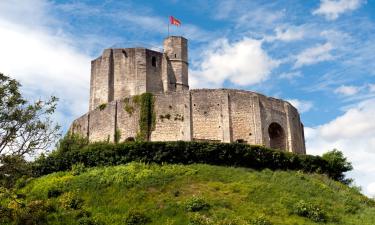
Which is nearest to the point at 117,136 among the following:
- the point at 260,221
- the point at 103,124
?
the point at 103,124

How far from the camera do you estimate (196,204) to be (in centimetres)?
2277

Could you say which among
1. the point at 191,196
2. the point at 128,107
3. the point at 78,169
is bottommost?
the point at 191,196

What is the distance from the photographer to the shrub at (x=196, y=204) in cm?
2267

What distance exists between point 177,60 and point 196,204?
26.4 m

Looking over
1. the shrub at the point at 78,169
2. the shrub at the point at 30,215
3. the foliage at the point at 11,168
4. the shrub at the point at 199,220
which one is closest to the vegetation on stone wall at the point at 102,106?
the shrub at the point at 78,169

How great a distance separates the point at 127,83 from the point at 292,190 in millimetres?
21918

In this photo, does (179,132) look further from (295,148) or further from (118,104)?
(295,148)

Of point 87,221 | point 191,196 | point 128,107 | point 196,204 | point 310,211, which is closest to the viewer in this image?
point 87,221

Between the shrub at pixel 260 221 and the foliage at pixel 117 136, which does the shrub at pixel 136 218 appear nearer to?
the shrub at pixel 260 221

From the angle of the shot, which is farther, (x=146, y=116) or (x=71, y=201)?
(x=146, y=116)

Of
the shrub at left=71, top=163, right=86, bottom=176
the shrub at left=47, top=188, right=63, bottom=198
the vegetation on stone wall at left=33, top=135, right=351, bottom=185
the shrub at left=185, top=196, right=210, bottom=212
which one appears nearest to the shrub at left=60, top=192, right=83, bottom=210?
the shrub at left=47, top=188, right=63, bottom=198

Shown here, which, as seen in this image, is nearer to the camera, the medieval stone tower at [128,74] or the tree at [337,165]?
the tree at [337,165]

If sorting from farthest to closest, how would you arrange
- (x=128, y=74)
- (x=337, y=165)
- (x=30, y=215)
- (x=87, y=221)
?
(x=128, y=74), (x=337, y=165), (x=30, y=215), (x=87, y=221)

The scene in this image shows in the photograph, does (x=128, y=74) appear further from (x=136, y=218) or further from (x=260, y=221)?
(x=260, y=221)
